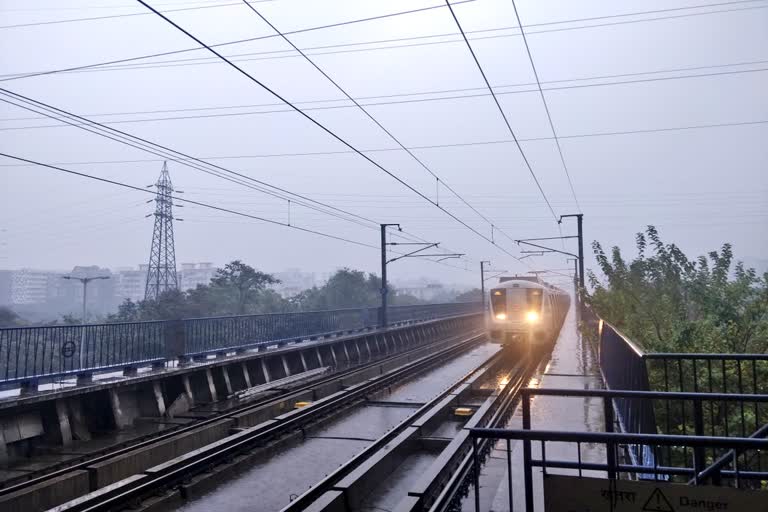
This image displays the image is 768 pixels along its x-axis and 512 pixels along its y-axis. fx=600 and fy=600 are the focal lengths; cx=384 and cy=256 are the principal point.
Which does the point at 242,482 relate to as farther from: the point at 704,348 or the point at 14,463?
the point at 704,348

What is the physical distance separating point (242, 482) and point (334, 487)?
2.04 m

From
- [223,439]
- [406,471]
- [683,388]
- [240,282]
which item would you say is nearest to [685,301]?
[683,388]

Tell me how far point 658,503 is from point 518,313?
72.8 feet

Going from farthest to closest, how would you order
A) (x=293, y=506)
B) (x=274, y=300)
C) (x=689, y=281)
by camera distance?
(x=274, y=300) → (x=689, y=281) → (x=293, y=506)

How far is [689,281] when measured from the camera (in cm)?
1293

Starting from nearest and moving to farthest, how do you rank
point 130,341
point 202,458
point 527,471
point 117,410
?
point 527,471 < point 202,458 < point 117,410 < point 130,341

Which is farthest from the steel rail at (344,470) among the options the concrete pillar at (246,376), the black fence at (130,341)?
the black fence at (130,341)

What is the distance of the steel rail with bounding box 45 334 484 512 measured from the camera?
7062 millimetres

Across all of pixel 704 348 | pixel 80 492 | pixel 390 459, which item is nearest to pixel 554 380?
pixel 704 348

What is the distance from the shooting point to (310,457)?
9.89m

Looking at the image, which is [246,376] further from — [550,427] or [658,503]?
[658,503]

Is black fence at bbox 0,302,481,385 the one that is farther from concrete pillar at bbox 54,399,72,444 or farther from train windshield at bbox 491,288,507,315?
train windshield at bbox 491,288,507,315

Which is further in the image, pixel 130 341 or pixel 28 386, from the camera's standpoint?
pixel 130 341

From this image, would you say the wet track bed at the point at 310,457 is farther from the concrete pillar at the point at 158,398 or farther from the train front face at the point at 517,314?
the train front face at the point at 517,314
